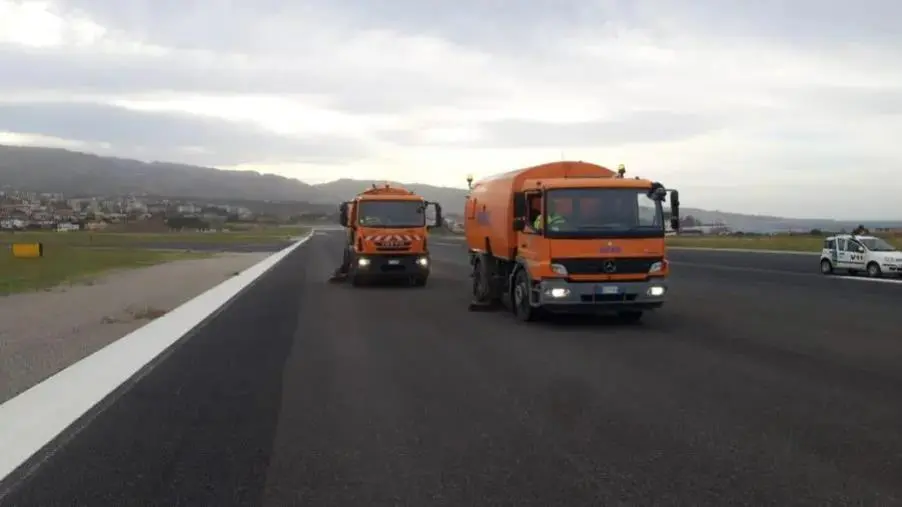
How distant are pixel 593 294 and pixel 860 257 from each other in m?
21.9

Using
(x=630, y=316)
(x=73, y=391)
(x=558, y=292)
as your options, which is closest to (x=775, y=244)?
(x=630, y=316)

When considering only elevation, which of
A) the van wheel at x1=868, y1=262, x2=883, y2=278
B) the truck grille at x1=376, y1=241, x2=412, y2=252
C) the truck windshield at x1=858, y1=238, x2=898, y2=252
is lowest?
the van wheel at x1=868, y1=262, x2=883, y2=278

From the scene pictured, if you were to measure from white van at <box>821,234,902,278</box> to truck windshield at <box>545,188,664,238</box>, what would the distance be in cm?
2039

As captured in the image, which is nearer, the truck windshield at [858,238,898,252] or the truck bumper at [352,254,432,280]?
the truck bumper at [352,254,432,280]

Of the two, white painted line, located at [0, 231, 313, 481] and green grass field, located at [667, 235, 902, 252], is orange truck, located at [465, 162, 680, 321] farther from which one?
green grass field, located at [667, 235, 902, 252]

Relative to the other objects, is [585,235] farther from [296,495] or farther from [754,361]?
[296,495]

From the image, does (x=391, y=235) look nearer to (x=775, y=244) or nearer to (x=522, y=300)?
(x=522, y=300)

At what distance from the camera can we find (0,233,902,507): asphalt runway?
6.55 m

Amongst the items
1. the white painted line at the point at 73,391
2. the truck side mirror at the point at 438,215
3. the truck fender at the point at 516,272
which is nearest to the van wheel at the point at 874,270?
the truck side mirror at the point at 438,215

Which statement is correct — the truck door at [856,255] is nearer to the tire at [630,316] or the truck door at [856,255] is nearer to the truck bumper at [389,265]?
the truck bumper at [389,265]

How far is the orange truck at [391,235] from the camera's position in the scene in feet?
91.7

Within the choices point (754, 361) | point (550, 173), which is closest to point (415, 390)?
point (754, 361)

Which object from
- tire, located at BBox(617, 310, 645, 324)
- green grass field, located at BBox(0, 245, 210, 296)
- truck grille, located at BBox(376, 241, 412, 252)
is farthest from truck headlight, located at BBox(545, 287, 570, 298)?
green grass field, located at BBox(0, 245, 210, 296)

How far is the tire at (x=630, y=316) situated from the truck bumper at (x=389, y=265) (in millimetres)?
9991
